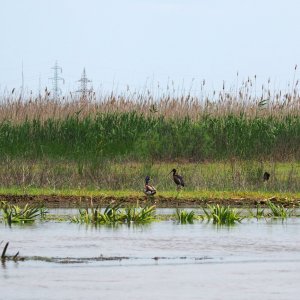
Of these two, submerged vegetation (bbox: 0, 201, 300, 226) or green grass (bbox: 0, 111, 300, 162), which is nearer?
submerged vegetation (bbox: 0, 201, 300, 226)

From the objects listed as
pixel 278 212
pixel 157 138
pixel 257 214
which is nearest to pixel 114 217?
pixel 257 214

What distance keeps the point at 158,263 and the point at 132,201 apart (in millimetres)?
7587

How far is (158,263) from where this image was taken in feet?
42.6

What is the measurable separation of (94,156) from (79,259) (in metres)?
14.9

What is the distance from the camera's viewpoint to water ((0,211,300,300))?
11.1 meters

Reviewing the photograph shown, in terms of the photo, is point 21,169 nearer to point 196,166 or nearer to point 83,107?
point 196,166

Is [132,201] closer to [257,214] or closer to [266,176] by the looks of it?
[257,214]

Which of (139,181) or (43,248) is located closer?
(43,248)

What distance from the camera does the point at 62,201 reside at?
2089 cm

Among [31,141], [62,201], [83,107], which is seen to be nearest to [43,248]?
[62,201]

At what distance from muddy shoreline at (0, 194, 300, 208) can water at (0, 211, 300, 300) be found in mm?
3034

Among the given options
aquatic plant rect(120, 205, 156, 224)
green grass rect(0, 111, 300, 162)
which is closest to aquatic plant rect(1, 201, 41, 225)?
aquatic plant rect(120, 205, 156, 224)

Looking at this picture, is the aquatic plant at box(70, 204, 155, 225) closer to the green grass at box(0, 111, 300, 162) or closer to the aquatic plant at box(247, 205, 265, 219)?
the aquatic plant at box(247, 205, 265, 219)

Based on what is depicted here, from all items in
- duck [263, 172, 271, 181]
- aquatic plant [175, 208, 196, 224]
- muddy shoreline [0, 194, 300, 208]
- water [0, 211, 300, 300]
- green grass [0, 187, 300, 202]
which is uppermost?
duck [263, 172, 271, 181]
